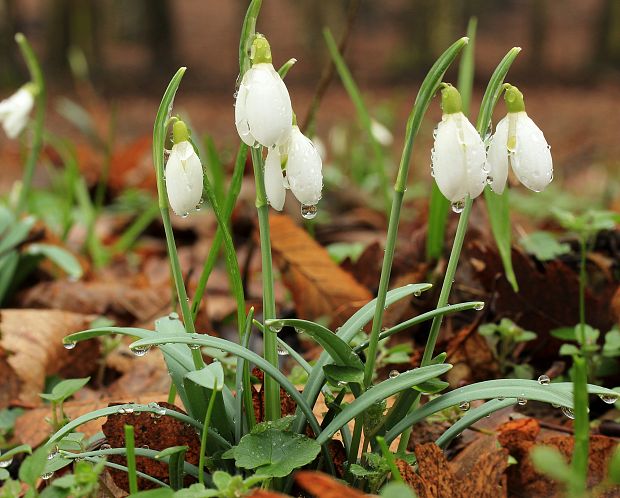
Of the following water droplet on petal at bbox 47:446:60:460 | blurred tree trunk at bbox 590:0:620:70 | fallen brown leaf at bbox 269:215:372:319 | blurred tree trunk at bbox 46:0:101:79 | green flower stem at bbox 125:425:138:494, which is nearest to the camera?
green flower stem at bbox 125:425:138:494

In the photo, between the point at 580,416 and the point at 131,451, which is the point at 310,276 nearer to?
the point at 131,451

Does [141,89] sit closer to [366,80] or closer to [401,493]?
[366,80]

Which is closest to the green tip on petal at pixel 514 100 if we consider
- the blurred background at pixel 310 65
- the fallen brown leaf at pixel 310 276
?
the fallen brown leaf at pixel 310 276

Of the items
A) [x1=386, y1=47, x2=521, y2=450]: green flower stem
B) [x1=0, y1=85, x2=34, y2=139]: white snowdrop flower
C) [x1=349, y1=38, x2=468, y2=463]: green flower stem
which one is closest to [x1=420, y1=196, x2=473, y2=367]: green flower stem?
[x1=386, y1=47, x2=521, y2=450]: green flower stem

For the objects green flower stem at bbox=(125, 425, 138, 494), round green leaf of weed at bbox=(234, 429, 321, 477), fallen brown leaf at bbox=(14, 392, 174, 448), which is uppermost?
green flower stem at bbox=(125, 425, 138, 494)

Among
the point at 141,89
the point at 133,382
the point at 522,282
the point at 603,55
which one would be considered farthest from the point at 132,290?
the point at 603,55

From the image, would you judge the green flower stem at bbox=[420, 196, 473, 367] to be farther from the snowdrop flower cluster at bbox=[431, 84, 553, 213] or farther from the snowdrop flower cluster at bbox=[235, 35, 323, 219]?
the snowdrop flower cluster at bbox=[235, 35, 323, 219]

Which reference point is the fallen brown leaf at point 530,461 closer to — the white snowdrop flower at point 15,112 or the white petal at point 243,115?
the white petal at point 243,115
